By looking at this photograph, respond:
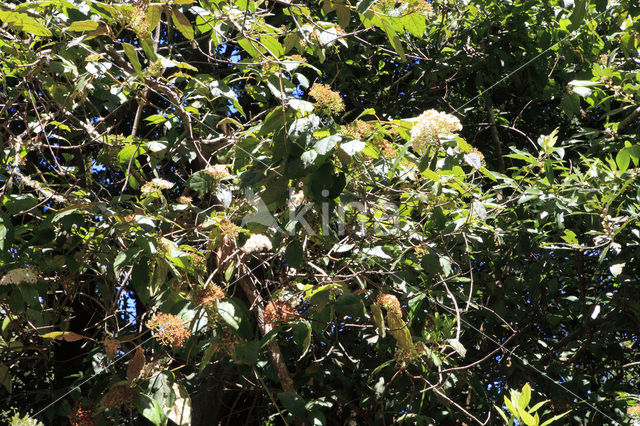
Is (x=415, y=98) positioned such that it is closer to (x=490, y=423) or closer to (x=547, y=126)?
(x=547, y=126)

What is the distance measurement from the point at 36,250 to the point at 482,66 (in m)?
2.34

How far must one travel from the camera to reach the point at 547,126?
361 cm

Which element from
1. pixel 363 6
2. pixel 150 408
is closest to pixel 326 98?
pixel 363 6

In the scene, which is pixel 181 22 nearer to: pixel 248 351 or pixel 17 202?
pixel 17 202

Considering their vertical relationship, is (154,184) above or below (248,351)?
above

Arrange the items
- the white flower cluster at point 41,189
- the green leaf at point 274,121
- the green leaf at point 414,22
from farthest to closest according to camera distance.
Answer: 1. the white flower cluster at point 41,189
2. the green leaf at point 414,22
3. the green leaf at point 274,121

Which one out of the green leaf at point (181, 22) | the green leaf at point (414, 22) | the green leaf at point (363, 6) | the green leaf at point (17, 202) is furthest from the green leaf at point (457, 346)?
the green leaf at point (17, 202)

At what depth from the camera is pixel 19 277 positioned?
1.99 metres

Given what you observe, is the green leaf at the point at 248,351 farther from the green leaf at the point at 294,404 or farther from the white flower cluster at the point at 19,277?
the white flower cluster at the point at 19,277

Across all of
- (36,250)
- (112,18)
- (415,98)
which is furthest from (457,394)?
(112,18)

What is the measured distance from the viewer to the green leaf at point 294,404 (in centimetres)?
205

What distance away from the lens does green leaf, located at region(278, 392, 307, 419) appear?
2055 millimetres

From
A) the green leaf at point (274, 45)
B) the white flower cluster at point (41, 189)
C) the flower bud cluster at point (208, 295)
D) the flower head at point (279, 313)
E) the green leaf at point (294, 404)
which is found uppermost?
the green leaf at point (274, 45)

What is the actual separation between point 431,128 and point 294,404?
3.34 ft
